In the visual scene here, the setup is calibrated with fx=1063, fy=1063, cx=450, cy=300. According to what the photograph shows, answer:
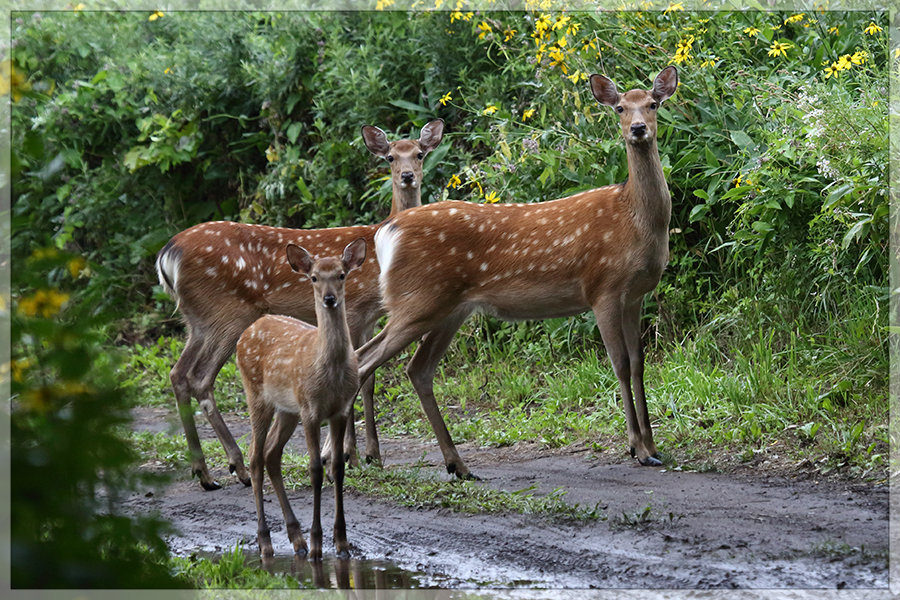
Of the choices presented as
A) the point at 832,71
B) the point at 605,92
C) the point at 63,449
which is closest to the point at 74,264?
the point at 63,449

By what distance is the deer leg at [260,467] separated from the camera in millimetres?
4855

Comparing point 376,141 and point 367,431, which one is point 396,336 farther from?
point 376,141

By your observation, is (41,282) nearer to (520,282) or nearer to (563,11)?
(520,282)

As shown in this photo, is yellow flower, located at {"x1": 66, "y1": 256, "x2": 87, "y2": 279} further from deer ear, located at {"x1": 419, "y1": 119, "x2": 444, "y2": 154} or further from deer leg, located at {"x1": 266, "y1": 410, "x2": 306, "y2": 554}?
deer ear, located at {"x1": 419, "y1": 119, "x2": 444, "y2": 154}

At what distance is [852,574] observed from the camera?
152 inches

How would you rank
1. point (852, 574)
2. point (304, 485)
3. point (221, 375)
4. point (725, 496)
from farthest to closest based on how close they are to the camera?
point (221, 375)
point (304, 485)
point (725, 496)
point (852, 574)

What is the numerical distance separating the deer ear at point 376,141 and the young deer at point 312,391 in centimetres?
260

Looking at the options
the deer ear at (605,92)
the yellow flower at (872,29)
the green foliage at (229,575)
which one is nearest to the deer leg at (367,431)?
the green foliage at (229,575)

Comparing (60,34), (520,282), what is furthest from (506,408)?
(60,34)

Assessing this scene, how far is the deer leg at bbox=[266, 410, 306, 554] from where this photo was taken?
15.9 ft

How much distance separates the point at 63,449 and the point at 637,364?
15.3 feet

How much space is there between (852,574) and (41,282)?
9.94 feet

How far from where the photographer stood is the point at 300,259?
5238mm

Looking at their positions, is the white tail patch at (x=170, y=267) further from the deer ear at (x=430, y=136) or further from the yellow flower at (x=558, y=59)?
the yellow flower at (x=558, y=59)
